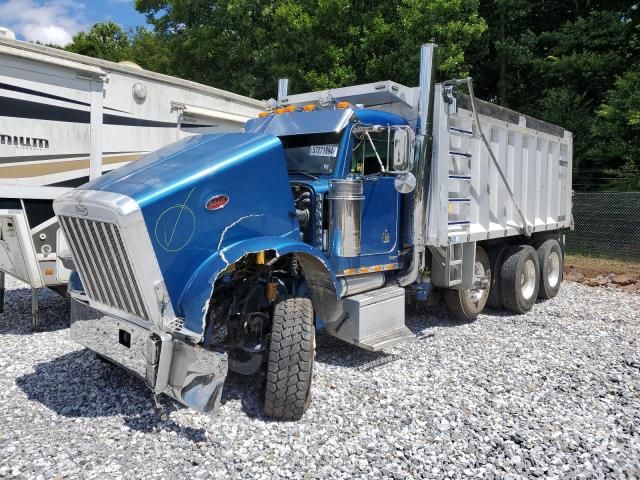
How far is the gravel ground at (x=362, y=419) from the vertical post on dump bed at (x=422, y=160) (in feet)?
3.15

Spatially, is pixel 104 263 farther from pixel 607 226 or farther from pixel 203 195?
pixel 607 226

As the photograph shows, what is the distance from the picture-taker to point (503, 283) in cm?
789

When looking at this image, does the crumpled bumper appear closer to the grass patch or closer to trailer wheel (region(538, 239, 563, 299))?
trailer wheel (region(538, 239, 563, 299))

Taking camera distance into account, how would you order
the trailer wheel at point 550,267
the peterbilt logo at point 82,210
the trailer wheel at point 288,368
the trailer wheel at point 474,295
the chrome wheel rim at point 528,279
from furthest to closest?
1. the trailer wheel at point 550,267
2. the chrome wheel rim at point 528,279
3. the trailer wheel at point 474,295
4. the trailer wheel at point 288,368
5. the peterbilt logo at point 82,210

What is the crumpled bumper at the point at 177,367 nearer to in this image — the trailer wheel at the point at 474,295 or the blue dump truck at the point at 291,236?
the blue dump truck at the point at 291,236

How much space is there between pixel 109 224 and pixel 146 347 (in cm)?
86

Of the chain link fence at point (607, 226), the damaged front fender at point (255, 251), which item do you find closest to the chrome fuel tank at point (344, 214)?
the damaged front fender at point (255, 251)

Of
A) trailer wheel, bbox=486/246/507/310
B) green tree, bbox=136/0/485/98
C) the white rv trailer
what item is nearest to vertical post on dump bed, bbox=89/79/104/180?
the white rv trailer

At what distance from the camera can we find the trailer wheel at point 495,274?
7984mm

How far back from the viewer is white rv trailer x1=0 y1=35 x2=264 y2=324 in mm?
6078

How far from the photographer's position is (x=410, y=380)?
200 inches

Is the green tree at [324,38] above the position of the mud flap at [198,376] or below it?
above

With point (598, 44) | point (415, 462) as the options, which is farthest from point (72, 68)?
point (598, 44)

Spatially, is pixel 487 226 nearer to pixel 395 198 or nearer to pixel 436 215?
pixel 436 215
